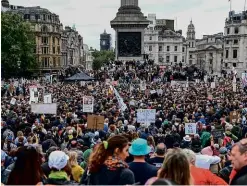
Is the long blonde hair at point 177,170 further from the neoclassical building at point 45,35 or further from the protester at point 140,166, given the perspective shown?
the neoclassical building at point 45,35

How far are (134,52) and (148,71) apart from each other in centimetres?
974

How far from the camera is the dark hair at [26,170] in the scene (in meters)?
5.36

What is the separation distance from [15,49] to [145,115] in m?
44.4

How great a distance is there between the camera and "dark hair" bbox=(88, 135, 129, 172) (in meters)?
5.93

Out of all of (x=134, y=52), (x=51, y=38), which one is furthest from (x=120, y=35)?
(x=51, y=38)

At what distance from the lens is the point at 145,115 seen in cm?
1722

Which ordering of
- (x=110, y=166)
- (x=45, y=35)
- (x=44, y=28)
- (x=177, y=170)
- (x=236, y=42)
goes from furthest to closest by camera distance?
(x=236, y=42) < (x=45, y=35) < (x=44, y=28) < (x=110, y=166) < (x=177, y=170)

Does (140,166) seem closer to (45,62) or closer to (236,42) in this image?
(45,62)

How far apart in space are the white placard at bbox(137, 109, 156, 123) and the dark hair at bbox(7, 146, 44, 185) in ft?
38.3

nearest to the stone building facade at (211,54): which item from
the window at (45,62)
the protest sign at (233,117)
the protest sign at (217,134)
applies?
the window at (45,62)

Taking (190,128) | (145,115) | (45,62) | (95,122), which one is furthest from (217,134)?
(45,62)

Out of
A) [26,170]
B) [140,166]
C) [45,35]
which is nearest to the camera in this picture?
[26,170]

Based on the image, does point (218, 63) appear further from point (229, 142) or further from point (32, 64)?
point (229, 142)

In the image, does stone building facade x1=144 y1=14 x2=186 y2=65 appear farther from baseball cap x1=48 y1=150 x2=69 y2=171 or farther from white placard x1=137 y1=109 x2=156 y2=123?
baseball cap x1=48 y1=150 x2=69 y2=171
